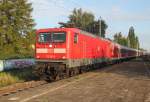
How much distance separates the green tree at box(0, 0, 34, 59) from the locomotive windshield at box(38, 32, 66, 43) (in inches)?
1283

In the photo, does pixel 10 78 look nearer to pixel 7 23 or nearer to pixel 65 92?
pixel 65 92

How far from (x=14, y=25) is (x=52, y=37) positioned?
126 ft

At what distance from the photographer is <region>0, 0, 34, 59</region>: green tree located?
5884 cm

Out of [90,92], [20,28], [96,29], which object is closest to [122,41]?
[96,29]

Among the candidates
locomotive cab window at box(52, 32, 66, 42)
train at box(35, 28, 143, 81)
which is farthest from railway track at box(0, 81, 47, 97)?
locomotive cab window at box(52, 32, 66, 42)

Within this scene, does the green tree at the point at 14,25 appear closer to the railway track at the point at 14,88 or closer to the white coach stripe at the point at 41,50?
the white coach stripe at the point at 41,50

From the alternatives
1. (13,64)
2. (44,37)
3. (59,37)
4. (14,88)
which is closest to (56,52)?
(59,37)

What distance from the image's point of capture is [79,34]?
1045 inches

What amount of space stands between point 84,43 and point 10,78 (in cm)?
670

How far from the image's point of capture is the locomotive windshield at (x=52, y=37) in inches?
944

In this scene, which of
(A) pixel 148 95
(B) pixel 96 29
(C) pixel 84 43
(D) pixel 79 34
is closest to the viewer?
(A) pixel 148 95

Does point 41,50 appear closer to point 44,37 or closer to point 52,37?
point 44,37

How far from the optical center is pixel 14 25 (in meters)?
61.5

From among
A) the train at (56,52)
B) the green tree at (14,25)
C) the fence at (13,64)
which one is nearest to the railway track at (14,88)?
the train at (56,52)
